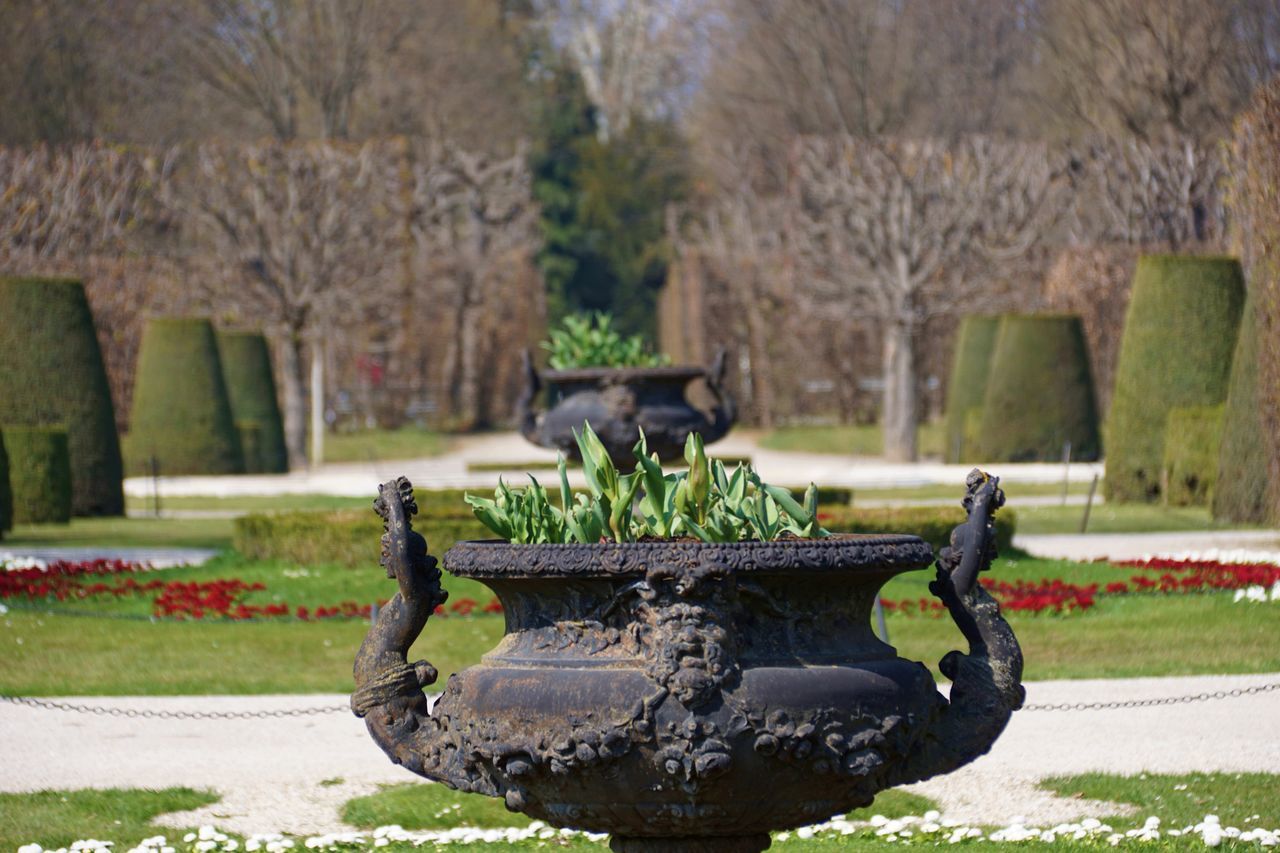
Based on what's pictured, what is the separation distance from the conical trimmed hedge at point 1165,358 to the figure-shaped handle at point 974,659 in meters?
14.5

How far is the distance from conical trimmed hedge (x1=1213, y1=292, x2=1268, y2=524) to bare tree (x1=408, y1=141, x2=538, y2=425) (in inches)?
841

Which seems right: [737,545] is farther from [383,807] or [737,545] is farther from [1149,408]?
[1149,408]

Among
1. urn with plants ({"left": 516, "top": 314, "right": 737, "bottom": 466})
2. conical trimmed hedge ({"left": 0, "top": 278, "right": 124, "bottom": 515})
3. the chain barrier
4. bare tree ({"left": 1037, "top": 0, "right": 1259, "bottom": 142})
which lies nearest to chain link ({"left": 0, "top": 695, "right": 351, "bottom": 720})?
the chain barrier

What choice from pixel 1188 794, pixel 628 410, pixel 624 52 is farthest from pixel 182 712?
pixel 624 52

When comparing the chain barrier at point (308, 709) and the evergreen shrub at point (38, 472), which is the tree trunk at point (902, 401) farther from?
the chain barrier at point (308, 709)

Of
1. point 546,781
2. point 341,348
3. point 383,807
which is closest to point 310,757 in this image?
point 383,807

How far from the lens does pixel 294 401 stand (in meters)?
26.5

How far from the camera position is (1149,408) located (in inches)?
706

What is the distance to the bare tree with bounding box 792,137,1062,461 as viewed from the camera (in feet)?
85.4

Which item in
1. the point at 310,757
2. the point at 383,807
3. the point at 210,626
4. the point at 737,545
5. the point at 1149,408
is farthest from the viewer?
the point at 1149,408

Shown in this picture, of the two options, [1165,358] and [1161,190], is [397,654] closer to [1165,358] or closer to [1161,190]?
[1165,358]

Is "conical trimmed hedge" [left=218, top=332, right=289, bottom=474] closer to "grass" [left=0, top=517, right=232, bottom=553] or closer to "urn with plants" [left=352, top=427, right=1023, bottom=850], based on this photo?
"grass" [left=0, top=517, right=232, bottom=553]

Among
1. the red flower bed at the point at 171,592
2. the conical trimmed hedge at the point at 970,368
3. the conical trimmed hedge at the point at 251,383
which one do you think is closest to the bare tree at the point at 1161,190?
the conical trimmed hedge at the point at 970,368

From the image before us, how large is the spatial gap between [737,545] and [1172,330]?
15509mm
